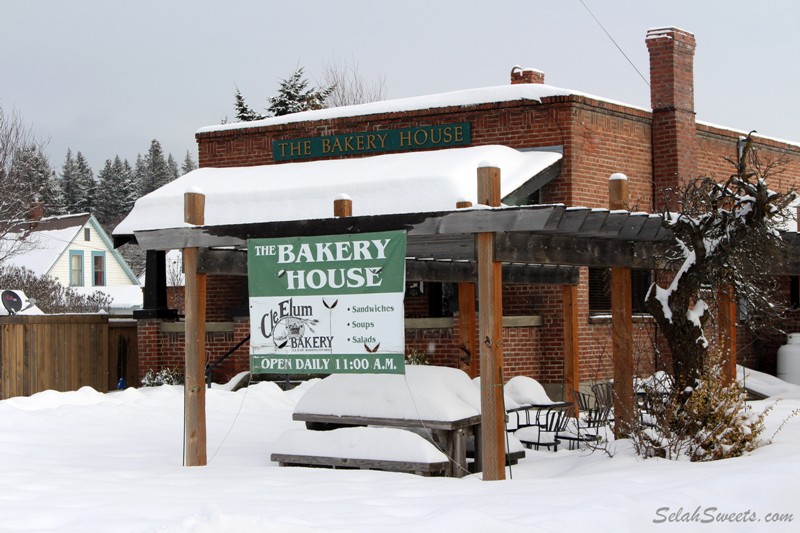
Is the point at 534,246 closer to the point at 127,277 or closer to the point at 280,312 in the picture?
the point at 280,312

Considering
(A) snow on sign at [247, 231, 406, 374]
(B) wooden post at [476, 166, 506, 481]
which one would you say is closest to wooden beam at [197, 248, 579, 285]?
(A) snow on sign at [247, 231, 406, 374]

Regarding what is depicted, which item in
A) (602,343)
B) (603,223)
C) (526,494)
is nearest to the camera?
(526,494)

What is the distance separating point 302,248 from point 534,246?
2.30 m

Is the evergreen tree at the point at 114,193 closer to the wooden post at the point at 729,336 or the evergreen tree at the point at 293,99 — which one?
the evergreen tree at the point at 293,99

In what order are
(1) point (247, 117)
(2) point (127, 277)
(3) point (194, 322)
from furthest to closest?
1. (2) point (127, 277)
2. (1) point (247, 117)
3. (3) point (194, 322)

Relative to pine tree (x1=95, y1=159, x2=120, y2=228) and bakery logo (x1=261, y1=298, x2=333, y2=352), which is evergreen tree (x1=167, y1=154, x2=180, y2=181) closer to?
pine tree (x1=95, y1=159, x2=120, y2=228)

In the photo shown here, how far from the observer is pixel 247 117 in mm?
40312

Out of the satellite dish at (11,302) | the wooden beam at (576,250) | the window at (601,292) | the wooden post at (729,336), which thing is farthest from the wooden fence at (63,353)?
the wooden beam at (576,250)

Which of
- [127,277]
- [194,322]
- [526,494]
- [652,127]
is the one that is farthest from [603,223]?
[127,277]

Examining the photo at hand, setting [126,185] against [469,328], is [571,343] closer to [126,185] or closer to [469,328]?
[469,328]

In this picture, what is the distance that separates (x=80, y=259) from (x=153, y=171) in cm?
4860

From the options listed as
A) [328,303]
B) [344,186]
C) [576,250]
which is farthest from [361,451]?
[344,186]

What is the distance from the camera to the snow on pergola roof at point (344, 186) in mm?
16562

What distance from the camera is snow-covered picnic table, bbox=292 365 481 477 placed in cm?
1070
